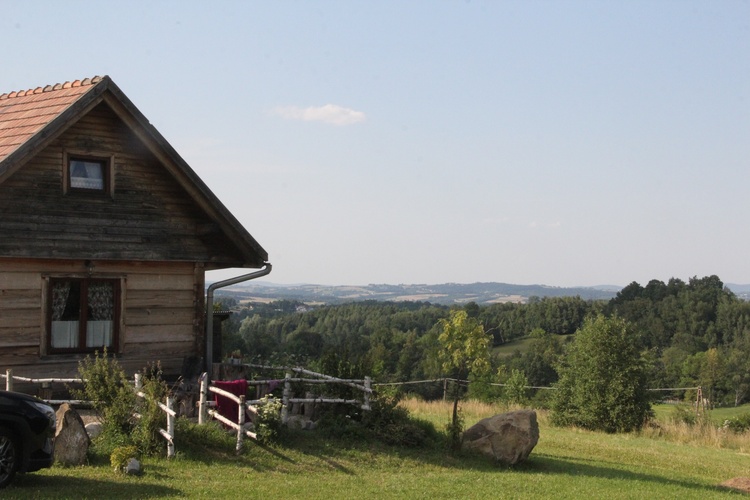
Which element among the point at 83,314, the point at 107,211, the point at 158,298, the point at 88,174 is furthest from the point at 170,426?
the point at 88,174

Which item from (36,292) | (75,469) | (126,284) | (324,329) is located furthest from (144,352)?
(324,329)

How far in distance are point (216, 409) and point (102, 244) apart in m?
4.34

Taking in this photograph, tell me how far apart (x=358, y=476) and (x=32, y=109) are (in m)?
10.5

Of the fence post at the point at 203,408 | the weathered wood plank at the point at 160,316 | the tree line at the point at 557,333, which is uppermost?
the weathered wood plank at the point at 160,316

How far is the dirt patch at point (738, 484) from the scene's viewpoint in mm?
18797

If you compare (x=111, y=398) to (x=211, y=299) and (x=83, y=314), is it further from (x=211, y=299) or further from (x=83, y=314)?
(x=211, y=299)

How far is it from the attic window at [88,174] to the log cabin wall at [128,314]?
5.25 feet

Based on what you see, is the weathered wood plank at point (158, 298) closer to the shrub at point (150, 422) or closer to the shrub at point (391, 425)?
the shrub at point (150, 422)

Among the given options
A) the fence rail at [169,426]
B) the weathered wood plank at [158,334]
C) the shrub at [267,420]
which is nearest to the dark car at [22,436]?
the fence rail at [169,426]

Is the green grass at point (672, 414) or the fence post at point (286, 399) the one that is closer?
the fence post at point (286, 399)

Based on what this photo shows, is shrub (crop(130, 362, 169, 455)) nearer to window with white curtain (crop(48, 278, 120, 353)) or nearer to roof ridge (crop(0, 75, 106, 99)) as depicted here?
window with white curtain (crop(48, 278, 120, 353))

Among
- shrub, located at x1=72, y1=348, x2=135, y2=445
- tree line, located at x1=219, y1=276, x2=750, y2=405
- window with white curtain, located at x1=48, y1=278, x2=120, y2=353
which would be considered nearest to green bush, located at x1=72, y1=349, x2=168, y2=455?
shrub, located at x1=72, y1=348, x2=135, y2=445

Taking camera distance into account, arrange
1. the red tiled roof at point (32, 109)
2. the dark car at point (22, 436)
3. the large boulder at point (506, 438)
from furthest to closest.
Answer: the large boulder at point (506, 438) < the red tiled roof at point (32, 109) < the dark car at point (22, 436)

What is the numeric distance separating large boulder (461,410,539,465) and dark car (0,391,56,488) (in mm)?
9432
